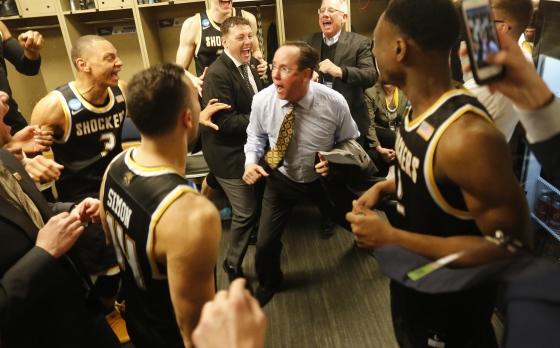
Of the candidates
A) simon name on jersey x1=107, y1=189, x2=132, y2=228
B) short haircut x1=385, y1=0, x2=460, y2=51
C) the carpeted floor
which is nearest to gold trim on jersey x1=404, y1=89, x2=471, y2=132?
short haircut x1=385, y1=0, x2=460, y2=51

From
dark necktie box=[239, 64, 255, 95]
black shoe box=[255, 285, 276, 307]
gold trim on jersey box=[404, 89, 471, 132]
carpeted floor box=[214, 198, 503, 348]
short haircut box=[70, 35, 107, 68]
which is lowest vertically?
carpeted floor box=[214, 198, 503, 348]

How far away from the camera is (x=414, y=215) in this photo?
1.00m

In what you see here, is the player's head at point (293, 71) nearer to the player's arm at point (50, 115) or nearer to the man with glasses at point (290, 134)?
the man with glasses at point (290, 134)

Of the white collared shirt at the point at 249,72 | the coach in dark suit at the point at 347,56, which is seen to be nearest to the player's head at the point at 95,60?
the white collared shirt at the point at 249,72

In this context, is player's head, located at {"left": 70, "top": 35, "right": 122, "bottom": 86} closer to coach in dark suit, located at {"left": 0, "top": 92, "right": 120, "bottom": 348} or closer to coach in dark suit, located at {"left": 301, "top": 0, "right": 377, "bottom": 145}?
coach in dark suit, located at {"left": 0, "top": 92, "right": 120, "bottom": 348}

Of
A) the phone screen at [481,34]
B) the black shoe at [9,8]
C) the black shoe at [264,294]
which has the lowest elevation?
the black shoe at [264,294]

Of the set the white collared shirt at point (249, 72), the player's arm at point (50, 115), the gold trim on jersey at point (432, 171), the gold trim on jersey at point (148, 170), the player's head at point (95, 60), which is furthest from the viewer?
the white collared shirt at point (249, 72)

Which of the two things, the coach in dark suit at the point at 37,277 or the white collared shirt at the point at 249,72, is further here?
the white collared shirt at the point at 249,72

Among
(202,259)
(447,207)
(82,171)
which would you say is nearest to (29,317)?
(202,259)

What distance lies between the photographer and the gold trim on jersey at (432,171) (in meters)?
0.84

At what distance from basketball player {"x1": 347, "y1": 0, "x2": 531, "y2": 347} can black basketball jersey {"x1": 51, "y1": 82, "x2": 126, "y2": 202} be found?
5.41 feet

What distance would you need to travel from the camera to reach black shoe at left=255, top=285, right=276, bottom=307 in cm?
240

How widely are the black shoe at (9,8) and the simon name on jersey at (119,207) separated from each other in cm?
364

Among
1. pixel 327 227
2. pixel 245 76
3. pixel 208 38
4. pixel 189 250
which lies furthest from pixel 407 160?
pixel 208 38
